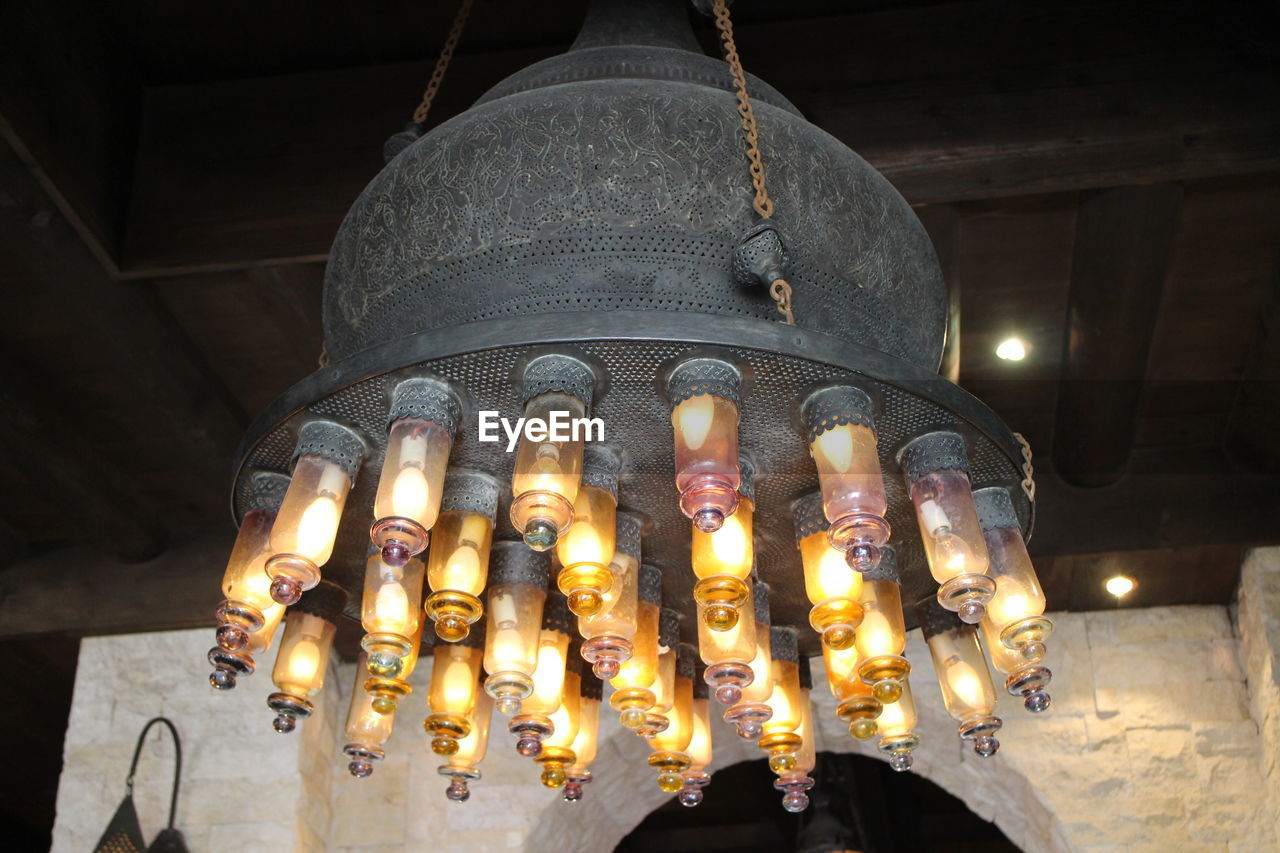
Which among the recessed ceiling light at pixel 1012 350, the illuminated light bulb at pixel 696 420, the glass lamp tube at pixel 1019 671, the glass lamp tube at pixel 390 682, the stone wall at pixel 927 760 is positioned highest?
the recessed ceiling light at pixel 1012 350

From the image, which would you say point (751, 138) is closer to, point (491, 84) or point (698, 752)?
point (698, 752)

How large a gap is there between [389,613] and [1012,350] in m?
2.40

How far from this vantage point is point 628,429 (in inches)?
59.3

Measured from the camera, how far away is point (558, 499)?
4.47ft

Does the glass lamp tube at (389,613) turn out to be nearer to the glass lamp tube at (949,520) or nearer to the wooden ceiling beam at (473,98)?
the glass lamp tube at (949,520)

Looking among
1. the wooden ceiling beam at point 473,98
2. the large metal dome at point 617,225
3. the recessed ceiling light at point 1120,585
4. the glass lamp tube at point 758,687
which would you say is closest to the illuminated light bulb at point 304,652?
the large metal dome at point 617,225

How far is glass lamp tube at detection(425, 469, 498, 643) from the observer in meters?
1.48

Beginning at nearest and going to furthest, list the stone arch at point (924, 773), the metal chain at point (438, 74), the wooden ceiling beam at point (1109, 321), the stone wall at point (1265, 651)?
1. the metal chain at point (438, 74)
2. the wooden ceiling beam at point (1109, 321)
3. the stone wall at point (1265, 651)
4. the stone arch at point (924, 773)

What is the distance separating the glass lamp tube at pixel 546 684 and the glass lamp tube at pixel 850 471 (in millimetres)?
532

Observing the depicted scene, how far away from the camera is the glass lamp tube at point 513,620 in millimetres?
1584

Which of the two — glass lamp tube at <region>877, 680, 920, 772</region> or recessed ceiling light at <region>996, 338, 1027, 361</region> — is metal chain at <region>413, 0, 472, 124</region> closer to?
glass lamp tube at <region>877, 680, 920, 772</region>

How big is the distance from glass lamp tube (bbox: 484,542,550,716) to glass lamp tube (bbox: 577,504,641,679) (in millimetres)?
81

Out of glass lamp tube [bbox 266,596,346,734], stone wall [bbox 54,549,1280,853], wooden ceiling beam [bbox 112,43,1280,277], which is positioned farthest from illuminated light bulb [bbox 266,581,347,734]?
stone wall [bbox 54,549,1280,853]

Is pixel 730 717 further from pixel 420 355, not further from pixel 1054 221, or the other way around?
pixel 1054 221
